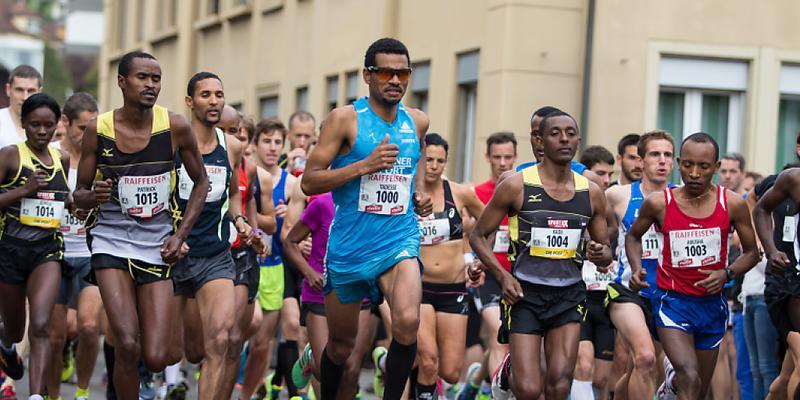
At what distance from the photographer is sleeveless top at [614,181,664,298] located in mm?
11325

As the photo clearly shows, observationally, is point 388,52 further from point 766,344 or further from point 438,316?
point 766,344

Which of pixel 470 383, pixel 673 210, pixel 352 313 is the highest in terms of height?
pixel 673 210

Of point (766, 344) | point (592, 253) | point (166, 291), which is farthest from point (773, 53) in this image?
point (166, 291)

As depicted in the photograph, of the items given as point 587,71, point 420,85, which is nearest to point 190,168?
point 587,71

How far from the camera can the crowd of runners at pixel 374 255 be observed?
9945 millimetres

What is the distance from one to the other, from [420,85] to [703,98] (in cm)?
436

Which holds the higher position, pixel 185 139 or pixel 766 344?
pixel 185 139

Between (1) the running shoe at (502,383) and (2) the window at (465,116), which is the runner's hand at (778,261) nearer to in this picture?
(1) the running shoe at (502,383)

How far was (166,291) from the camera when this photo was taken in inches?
400

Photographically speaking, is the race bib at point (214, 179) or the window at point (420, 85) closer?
the race bib at point (214, 179)

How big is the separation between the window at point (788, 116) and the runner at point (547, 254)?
10.3 meters

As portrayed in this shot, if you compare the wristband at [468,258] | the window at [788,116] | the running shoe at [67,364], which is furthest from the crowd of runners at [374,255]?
the window at [788,116]

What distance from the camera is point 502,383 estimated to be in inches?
441

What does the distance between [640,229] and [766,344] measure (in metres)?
3.00
